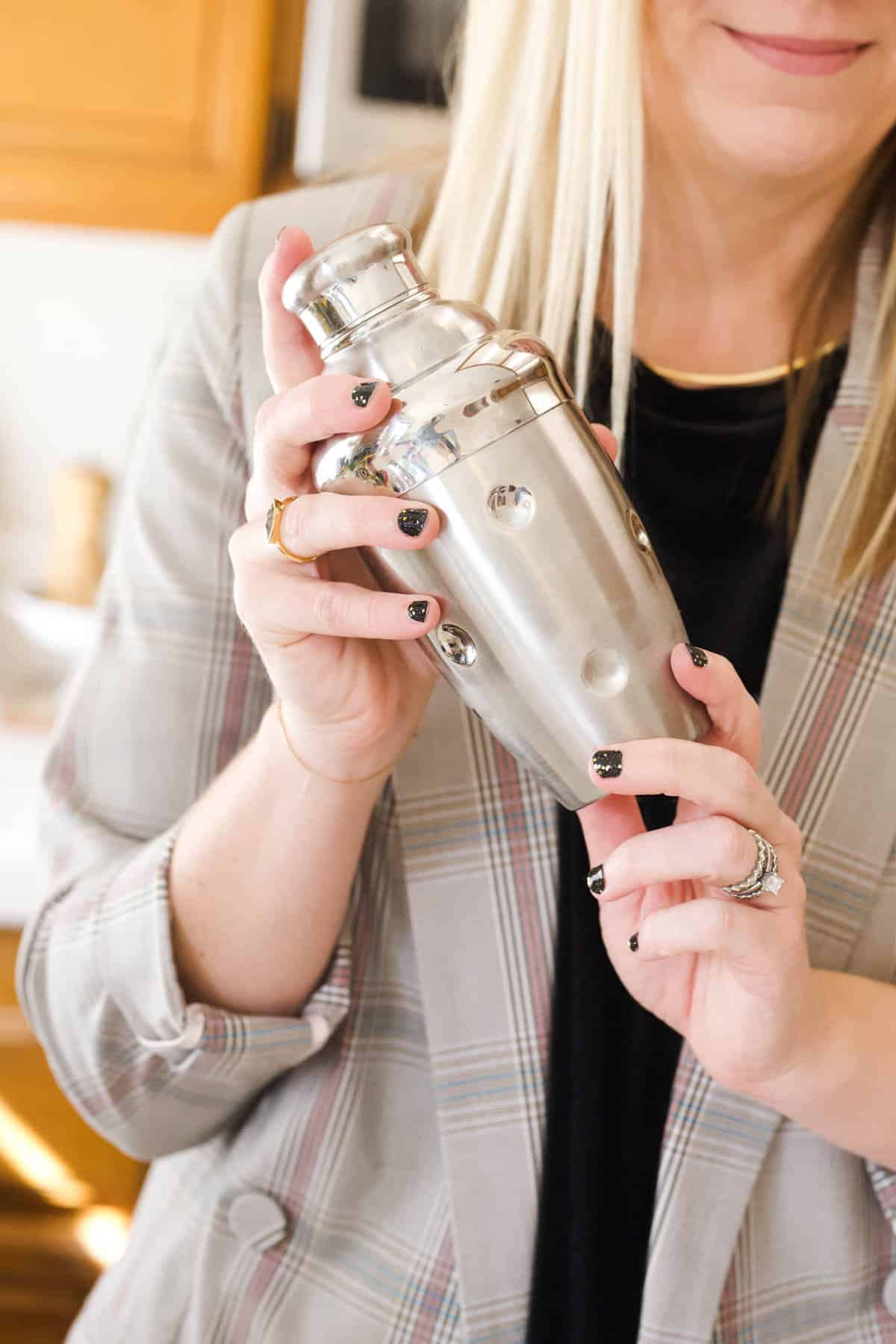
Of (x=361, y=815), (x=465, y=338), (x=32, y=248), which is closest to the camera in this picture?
(x=465, y=338)

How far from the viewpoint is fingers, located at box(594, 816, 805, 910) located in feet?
1.50

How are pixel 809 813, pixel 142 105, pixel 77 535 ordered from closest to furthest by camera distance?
pixel 809 813 < pixel 142 105 < pixel 77 535

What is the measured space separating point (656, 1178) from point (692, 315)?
50cm

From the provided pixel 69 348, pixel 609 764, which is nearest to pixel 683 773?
pixel 609 764

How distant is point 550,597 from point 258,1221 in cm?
45

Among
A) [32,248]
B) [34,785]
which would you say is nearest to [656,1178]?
[34,785]

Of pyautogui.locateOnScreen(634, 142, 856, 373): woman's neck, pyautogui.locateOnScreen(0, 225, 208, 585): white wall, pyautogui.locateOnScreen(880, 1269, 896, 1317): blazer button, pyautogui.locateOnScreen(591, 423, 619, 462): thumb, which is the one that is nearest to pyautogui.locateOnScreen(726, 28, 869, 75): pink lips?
pyautogui.locateOnScreen(634, 142, 856, 373): woman's neck

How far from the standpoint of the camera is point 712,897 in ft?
1.63

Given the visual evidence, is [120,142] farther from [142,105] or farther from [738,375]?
[738,375]

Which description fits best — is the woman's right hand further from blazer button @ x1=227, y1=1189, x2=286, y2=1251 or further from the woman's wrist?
blazer button @ x1=227, y1=1189, x2=286, y2=1251

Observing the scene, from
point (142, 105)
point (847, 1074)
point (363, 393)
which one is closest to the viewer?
point (363, 393)

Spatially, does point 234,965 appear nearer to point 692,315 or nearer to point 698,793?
point 698,793

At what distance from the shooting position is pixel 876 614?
70cm

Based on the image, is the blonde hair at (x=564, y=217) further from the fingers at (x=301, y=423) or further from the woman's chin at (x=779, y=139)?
the fingers at (x=301, y=423)
